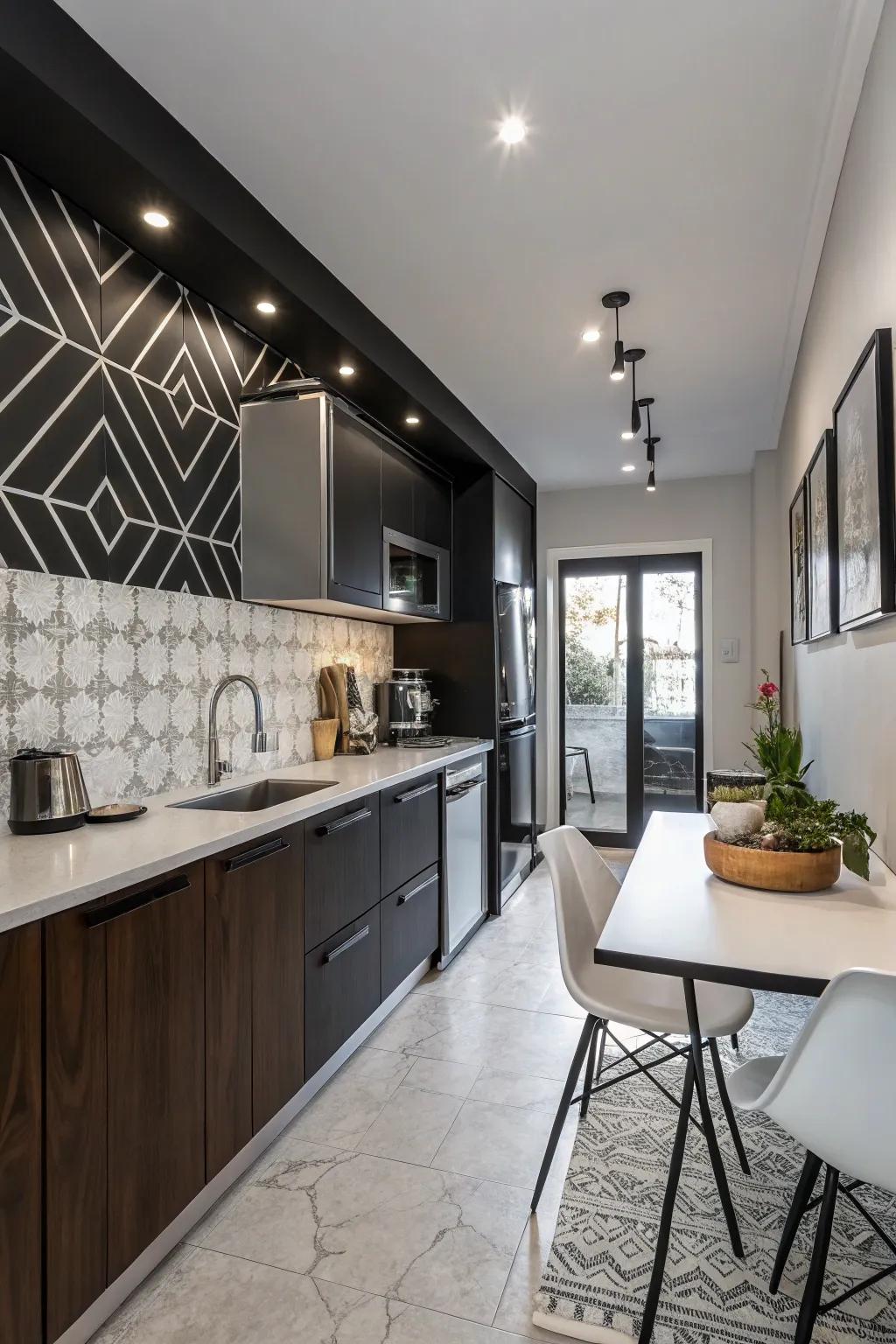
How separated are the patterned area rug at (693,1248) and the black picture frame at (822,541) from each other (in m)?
1.47

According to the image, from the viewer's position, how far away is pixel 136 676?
221 cm

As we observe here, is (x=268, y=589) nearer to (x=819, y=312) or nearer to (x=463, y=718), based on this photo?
(x=463, y=718)

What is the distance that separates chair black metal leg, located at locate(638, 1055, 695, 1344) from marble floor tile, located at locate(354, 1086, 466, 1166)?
72 cm

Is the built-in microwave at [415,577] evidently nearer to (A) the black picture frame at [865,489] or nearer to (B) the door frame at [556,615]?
(B) the door frame at [556,615]

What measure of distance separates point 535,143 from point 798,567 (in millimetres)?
1969

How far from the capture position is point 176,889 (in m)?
1.63

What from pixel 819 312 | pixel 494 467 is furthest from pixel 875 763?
pixel 494 467

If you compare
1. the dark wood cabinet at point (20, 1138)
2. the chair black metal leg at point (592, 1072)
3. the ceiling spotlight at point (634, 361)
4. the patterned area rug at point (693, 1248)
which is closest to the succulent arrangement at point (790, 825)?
the chair black metal leg at point (592, 1072)

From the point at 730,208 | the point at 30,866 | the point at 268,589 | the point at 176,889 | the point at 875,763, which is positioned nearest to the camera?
the point at 30,866

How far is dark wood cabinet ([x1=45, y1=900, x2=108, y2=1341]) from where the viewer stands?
131 cm

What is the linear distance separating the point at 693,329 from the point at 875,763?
1994mm

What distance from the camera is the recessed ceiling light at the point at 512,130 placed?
184 cm

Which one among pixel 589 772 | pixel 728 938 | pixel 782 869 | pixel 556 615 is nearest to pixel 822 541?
pixel 782 869

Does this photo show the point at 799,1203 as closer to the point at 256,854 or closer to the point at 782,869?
the point at 782,869
